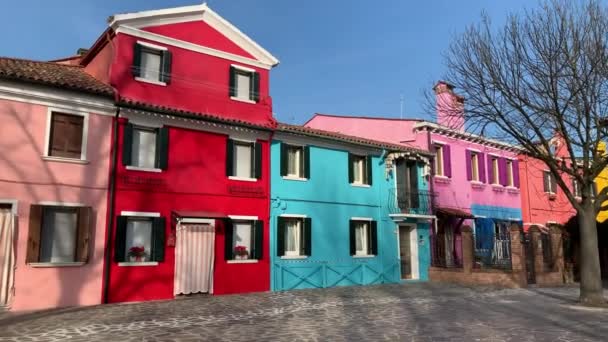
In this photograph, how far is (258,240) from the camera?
53.3 feet

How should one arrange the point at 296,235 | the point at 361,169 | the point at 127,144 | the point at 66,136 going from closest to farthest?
the point at 66,136
the point at 127,144
the point at 296,235
the point at 361,169

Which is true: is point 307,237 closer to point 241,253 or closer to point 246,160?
point 241,253

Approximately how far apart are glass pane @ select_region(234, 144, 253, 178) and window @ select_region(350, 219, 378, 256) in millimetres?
4945

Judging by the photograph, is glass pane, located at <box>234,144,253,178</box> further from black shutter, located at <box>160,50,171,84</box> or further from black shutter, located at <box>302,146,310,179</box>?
black shutter, located at <box>160,50,171,84</box>

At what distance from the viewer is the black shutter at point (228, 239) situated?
15.5 meters

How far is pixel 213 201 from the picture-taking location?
51.2 feet

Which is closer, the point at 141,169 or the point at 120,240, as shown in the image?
the point at 120,240

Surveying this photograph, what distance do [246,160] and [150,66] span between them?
428cm

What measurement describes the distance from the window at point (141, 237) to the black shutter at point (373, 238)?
852cm

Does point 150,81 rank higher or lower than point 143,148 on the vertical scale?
higher

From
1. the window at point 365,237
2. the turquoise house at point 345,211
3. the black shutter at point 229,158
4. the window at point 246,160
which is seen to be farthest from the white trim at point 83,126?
the window at point 365,237

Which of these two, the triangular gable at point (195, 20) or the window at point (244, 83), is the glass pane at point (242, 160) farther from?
the triangular gable at point (195, 20)

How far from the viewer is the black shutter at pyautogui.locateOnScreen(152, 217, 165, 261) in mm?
14188

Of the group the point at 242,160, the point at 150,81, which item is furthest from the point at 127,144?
the point at 242,160
